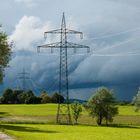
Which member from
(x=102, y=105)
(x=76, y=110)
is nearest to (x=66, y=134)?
(x=102, y=105)

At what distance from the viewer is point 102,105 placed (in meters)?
136

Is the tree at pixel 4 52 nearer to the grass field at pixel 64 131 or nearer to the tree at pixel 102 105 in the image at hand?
the grass field at pixel 64 131

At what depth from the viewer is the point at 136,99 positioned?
14362 cm

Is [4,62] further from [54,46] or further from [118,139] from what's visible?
[118,139]

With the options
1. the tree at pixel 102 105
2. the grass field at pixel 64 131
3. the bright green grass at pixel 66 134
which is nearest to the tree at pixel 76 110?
the tree at pixel 102 105

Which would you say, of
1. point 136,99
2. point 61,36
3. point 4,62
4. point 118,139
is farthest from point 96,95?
point 118,139

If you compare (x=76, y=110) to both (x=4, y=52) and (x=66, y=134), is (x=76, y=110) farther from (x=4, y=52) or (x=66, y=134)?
(x=66, y=134)

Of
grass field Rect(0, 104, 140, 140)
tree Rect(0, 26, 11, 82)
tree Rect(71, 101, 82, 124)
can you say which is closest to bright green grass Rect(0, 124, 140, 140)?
grass field Rect(0, 104, 140, 140)

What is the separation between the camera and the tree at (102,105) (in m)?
135

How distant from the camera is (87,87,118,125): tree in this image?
135m

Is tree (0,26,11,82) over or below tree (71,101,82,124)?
over

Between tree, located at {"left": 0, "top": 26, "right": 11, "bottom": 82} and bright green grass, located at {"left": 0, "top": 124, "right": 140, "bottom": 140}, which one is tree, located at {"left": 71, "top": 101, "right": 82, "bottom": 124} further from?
bright green grass, located at {"left": 0, "top": 124, "right": 140, "bottom": 140}

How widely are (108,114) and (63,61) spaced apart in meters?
40.1

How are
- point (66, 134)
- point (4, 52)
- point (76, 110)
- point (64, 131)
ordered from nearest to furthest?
point (66, 134), point (64, 131), point (4, 52), point (76, 110)
